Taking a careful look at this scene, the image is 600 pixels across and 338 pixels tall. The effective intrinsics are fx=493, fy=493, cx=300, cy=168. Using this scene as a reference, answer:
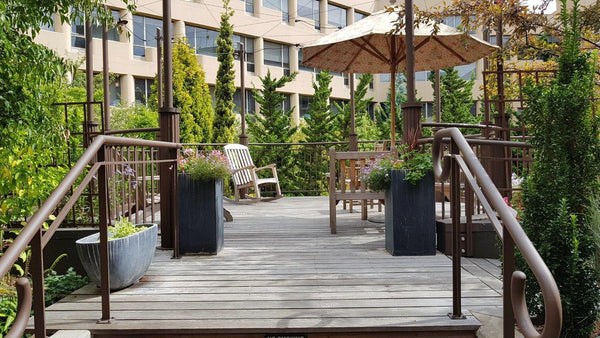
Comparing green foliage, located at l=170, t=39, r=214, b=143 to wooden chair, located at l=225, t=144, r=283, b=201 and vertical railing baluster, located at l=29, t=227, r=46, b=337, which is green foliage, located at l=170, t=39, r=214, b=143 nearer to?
wooden chair, located at l=225, t=144, r=283, b=201

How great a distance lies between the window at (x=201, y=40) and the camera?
21859 millimetres

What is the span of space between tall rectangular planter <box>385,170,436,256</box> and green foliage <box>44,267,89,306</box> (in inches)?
98.6

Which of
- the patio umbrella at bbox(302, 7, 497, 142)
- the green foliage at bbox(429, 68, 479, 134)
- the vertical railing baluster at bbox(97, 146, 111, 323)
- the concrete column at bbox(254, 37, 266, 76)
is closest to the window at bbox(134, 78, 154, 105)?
the concrete column at bbox(254, 37, 266, 76)

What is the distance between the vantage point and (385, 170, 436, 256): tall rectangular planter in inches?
163

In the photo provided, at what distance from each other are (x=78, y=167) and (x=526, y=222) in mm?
2288

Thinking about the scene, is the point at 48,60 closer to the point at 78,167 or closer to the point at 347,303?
the point at 78,167

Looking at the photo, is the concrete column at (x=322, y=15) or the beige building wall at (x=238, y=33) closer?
the beige building wall at (x=238, y=33)

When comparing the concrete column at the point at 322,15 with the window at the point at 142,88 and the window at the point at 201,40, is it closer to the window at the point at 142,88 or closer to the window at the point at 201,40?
the window at the point at 201,40

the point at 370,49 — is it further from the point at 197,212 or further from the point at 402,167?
the point at 197,212

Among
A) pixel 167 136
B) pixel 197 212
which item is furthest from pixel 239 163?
pixel 197 212

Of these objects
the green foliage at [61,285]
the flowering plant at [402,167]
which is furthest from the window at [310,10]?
the green foliage at [61,285]

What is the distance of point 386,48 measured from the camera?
7.09m

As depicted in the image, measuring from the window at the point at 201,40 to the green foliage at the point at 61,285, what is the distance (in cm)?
1916

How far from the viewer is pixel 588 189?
239 centimetres
